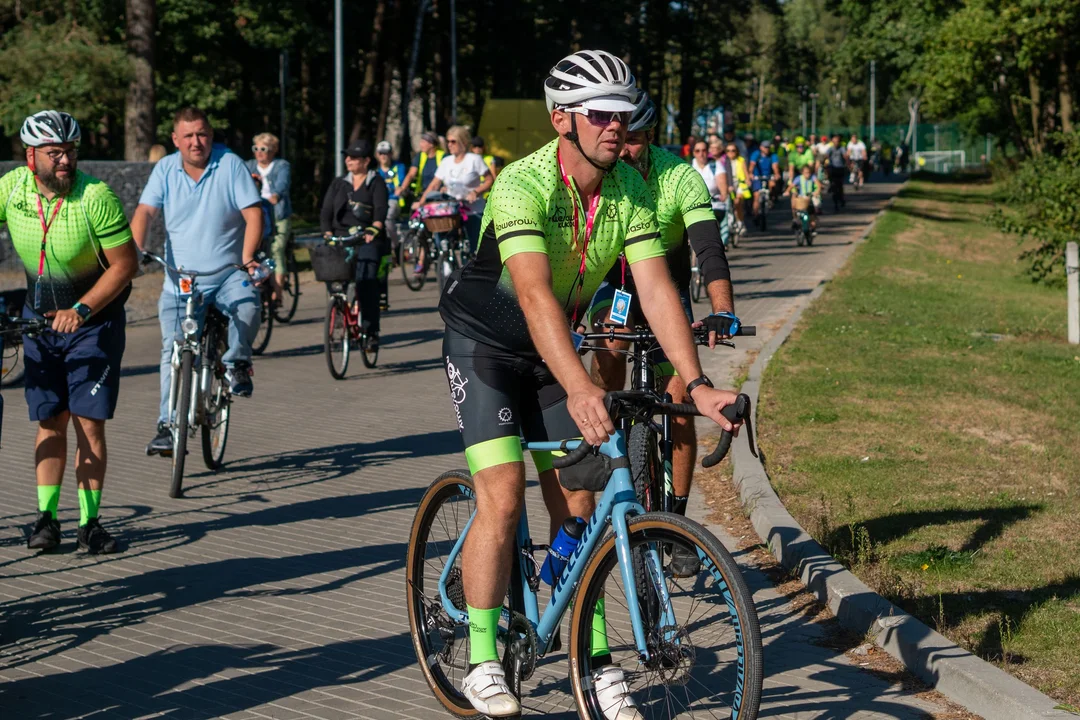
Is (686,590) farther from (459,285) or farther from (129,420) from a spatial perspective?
(129,420)

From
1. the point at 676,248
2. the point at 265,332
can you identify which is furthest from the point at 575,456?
the point at 265,332

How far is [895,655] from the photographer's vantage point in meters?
5.19

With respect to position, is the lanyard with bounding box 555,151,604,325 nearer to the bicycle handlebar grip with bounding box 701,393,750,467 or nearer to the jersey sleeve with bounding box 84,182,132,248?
the bicycle handlebar grip with bounding box 701,393,750,467

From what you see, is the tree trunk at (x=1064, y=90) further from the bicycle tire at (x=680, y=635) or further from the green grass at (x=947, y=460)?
the bicycle tire at (x=680, y=635)

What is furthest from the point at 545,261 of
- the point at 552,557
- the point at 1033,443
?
the point at 1033,443

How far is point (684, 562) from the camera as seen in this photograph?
3723mm

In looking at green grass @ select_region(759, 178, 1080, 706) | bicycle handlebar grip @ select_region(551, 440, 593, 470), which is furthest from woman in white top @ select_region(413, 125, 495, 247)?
bicycle handlebar grip @ select_region(551, 440, 593, 470)

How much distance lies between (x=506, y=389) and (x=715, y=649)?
0.92 metres

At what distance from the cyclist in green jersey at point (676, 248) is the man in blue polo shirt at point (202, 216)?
116 inches

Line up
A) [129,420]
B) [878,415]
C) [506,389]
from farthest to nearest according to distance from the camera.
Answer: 1. [129,420]
2. [878,415]
3. [506,389]

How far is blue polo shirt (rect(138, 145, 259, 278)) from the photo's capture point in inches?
340

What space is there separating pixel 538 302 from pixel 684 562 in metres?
0.75

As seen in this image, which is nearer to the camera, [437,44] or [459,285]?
[459,285]

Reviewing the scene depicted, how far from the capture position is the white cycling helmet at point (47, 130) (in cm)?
654
